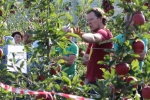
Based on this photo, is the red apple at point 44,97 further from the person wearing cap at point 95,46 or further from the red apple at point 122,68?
the person wearing cap at point 95,46

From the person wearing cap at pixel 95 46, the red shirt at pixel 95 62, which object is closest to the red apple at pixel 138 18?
the person wearing cap at pixel 95 46

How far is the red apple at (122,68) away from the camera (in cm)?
296

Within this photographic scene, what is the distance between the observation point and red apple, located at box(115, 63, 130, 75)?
296 cm

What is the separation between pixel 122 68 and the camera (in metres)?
2.96

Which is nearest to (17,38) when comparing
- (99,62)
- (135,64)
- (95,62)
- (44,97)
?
(95,62)

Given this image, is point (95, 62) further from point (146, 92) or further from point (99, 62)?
point (146, 92)

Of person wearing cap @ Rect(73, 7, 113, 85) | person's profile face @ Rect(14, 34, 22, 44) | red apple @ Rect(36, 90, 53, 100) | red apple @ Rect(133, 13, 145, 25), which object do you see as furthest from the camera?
person's profile face @ Rect(14, 34, 22, 44)

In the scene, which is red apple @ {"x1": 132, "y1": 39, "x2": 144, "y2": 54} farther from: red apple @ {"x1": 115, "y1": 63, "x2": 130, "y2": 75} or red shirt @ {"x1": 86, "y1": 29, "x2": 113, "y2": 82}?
red shirt @ {"x1": 86, "y1": 29, "x2": 113, "y2": 82}

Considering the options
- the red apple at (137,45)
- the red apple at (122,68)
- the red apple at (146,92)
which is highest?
the red apple at (137,45)

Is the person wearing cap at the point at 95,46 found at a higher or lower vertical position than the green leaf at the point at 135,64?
higher

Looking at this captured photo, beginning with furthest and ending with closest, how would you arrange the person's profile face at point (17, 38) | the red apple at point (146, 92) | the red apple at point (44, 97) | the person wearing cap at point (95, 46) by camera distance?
the person's profile face at point (17, 38) < the person wearing cap at point (95, 46) < the red apple at point (44, 97) < the red apple at point (146, 92)

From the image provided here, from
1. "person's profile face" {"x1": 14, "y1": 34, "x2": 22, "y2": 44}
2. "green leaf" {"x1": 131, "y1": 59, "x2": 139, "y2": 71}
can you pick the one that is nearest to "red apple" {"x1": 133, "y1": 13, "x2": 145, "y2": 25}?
"green leaf" {"x1": 131, "y1": 59, "x2": 139, "y2": 71}

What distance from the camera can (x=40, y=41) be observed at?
3.65m

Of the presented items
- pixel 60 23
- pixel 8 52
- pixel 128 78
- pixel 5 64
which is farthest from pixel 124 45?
pixel 8 52
